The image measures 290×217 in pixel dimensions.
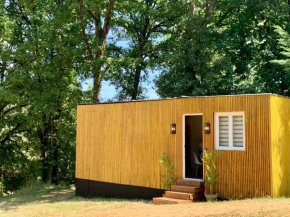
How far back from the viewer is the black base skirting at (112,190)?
35.9 ft

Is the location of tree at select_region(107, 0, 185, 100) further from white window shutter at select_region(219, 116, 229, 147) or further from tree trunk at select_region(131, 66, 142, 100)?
white window shutter at select_region(219, 116, 229, 147)

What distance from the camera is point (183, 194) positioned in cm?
955

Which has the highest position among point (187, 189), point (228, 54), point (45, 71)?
point (228, 54)

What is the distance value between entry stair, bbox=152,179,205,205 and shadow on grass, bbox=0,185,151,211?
836mm

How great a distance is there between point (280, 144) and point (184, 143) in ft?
Answer: 8.43

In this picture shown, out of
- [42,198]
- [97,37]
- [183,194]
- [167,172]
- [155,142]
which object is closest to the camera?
[183,194]

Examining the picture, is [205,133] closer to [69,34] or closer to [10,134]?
[69,34]

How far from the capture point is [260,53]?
739 inches

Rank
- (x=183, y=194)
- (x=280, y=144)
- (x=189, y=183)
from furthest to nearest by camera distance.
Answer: (x=189, y=183)
(x=183, y=194)
(x=280, y=144)

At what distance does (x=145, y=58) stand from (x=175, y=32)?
259 cm

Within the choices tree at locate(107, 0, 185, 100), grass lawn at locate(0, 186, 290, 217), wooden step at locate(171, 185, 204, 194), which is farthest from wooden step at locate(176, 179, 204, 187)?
tree at locate(107, 0, 185, 100)

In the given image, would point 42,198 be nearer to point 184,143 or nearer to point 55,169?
point 184,143

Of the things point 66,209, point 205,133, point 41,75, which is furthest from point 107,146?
point 41,75

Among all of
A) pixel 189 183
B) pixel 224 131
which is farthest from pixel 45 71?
pixel 224 131
